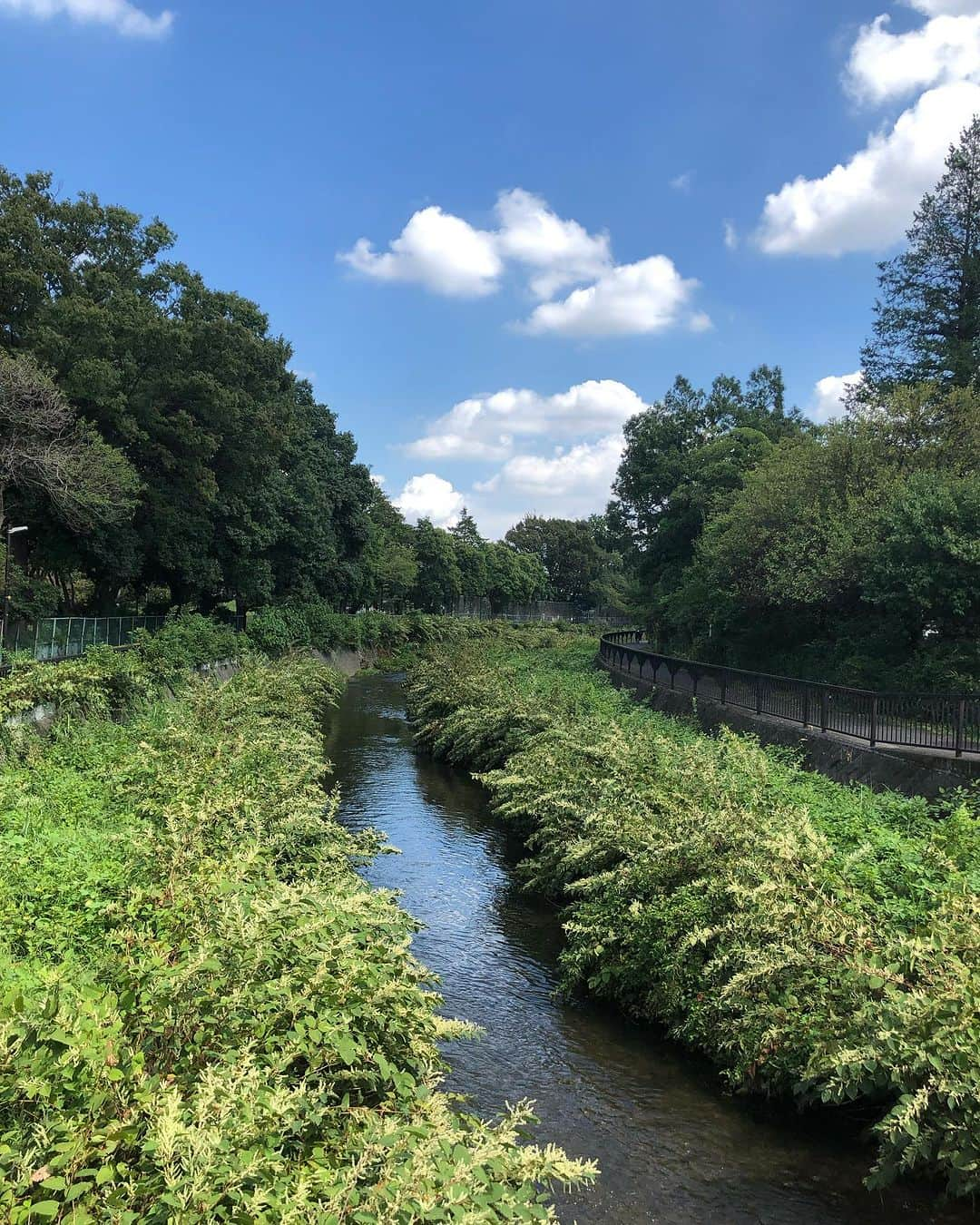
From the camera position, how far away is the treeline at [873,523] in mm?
16734

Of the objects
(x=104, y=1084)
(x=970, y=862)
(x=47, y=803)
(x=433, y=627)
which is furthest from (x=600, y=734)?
(x=433, y=627)

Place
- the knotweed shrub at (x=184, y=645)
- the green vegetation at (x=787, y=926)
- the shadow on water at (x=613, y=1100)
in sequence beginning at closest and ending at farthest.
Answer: the green vegetation at (x=787, y=926) < the shadow on water at (x=613, y=1100) < the knotweed shrub at (x=184, y=645)

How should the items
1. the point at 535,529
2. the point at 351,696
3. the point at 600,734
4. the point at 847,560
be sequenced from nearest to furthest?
the point at 600,734 < the point at 847,560 < the point at 351,696 < the point at 535,529

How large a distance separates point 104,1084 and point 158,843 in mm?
3609

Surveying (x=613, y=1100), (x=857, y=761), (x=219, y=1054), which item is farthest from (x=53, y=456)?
(x=219, y=1054)

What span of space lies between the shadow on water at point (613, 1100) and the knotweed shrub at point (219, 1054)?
1276mm

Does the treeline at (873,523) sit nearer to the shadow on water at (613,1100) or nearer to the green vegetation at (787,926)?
the green vegetation at (787,926)

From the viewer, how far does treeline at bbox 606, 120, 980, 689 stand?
16734 mm

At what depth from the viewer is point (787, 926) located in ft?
19.8

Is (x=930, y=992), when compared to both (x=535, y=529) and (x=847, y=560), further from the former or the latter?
(x=535, y=529)

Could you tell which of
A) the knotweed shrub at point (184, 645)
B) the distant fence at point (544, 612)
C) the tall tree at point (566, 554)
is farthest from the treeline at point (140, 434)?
the tall tree at point (566, 554)

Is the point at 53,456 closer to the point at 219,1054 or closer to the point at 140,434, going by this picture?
the point at 140,434

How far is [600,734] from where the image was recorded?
1385 cm

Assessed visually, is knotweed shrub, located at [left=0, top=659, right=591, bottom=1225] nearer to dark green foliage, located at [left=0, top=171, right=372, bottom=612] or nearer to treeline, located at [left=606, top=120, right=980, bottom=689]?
treeline, located at [left=606, top=120, right=980, bottom=689]
